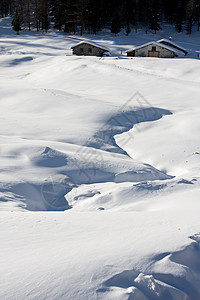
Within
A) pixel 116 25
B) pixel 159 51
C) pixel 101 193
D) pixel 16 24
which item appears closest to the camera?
pixel 101 193

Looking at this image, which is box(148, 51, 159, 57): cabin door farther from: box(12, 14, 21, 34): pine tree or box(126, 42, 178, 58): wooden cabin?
box(12, 14, 21, 34): pine tree

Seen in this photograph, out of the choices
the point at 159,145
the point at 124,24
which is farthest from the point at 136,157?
the point at 124,24

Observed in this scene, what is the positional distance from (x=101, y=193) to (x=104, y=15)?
50.6 m

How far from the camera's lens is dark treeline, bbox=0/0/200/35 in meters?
48.4

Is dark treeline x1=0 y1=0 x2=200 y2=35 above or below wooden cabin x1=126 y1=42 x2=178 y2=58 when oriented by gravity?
above

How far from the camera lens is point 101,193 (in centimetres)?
688

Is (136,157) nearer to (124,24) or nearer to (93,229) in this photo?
(93,229)

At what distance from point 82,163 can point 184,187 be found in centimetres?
288

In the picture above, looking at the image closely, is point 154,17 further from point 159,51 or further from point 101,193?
point 101,193

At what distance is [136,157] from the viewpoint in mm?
10367

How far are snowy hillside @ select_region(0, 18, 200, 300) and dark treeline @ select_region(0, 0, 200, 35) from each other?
31630mm

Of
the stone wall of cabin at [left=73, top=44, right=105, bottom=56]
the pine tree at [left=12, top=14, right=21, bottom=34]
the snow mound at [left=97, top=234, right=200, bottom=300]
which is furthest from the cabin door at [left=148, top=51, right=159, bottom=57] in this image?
the snow mound at [left=97, top=234, right=200, bottom=300]

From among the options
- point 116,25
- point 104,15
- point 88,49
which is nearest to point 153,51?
point 88,49

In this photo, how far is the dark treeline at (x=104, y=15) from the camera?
159ft
